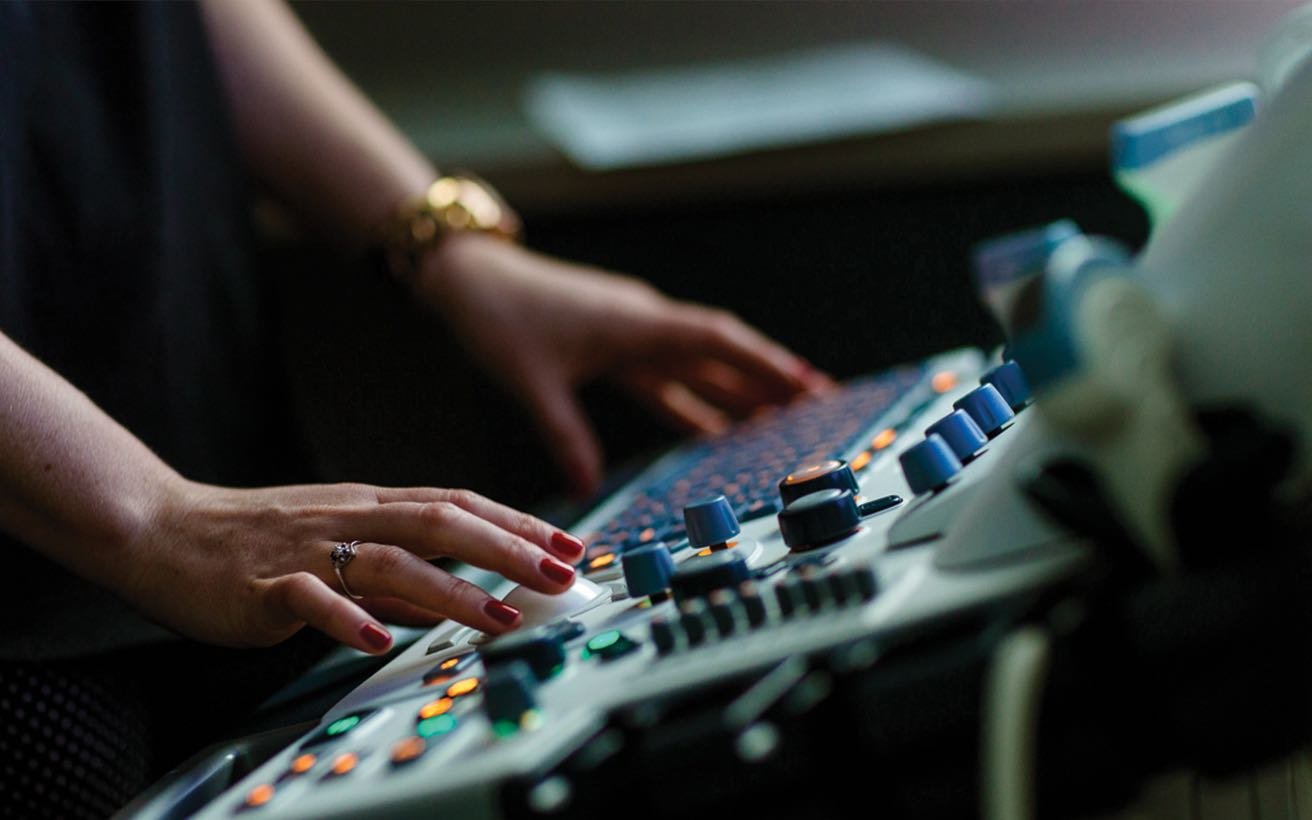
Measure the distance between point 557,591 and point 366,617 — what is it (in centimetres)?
8

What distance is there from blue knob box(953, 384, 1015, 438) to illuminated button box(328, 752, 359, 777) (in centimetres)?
29

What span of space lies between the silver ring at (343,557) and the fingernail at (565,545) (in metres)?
0.08

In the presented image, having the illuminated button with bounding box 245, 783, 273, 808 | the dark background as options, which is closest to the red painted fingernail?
the illuminated button with bounding box 245, 783, 273, 808

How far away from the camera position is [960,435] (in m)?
0.50

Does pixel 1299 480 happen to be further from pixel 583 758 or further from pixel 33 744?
pixel 33 744

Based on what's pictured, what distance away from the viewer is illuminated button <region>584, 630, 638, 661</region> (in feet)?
1.25

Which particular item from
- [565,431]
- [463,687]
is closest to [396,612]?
[463,687]

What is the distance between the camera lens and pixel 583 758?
30cm

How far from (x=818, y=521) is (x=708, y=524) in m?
0.07

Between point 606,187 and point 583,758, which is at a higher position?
point 606,187

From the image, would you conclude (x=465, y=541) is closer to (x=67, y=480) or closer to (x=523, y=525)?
(x=523, y=525)

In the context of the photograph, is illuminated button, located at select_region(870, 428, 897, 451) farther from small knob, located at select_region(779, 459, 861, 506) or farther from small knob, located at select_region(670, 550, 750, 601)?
small knob, located at select_region(670, 550, 750, 601)

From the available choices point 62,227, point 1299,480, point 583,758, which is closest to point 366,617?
point 583,758

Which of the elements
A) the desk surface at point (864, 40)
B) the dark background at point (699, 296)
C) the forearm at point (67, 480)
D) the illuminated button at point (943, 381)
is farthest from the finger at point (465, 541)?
the desk surface at point (864, 40)
